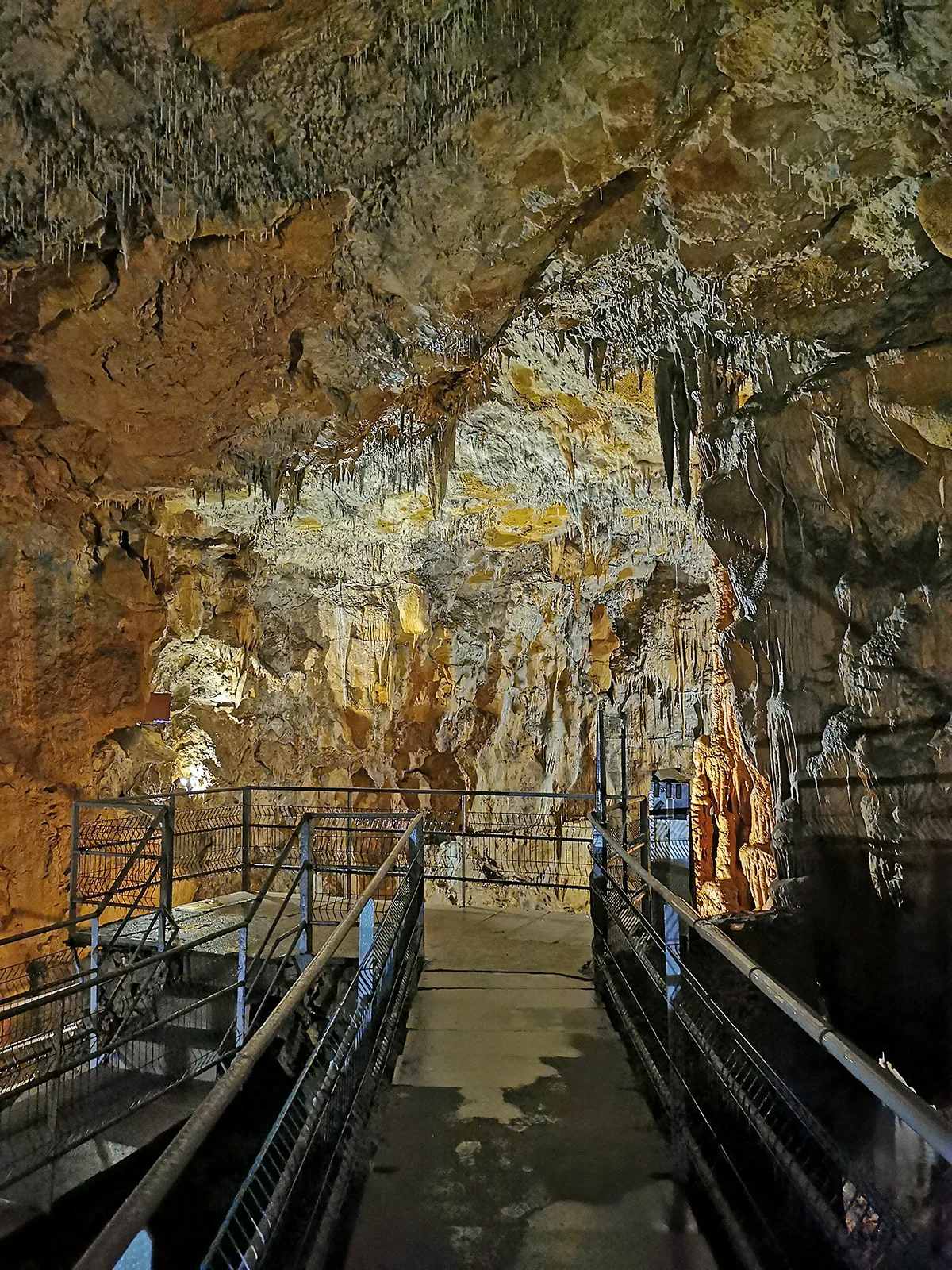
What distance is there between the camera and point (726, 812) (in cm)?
1220

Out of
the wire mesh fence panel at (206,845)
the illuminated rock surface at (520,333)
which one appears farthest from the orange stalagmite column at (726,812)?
the wire mesh fence panel at (206,845)

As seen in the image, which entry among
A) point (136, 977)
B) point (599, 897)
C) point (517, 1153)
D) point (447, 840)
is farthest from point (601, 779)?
point (447, 840)

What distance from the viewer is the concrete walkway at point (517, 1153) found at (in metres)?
2.70

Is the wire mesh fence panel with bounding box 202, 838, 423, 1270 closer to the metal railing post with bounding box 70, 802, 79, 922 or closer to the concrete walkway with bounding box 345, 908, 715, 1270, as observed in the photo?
the concrete walkway with bounding box 345, 908, 715, 1270

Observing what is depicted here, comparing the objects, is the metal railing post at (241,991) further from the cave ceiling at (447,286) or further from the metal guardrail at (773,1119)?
the cave ceiling at (447,286)

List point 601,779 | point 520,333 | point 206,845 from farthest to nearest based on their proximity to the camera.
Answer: point 206,845
point 520,333
point 601,779

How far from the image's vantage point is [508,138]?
513 centimetres

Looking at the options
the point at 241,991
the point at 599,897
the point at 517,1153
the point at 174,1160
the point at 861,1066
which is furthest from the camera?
the point at 599,897

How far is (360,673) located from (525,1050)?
43.0 feet

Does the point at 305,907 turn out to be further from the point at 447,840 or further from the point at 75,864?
the point at 447,840

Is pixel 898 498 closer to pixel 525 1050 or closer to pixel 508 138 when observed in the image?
pixel 508 138

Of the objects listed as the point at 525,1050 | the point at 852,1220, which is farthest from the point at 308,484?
the point at 852,1220

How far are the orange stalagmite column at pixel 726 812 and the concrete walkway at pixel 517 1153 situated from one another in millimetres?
Result: 5299

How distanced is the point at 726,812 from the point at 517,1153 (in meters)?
9.56
